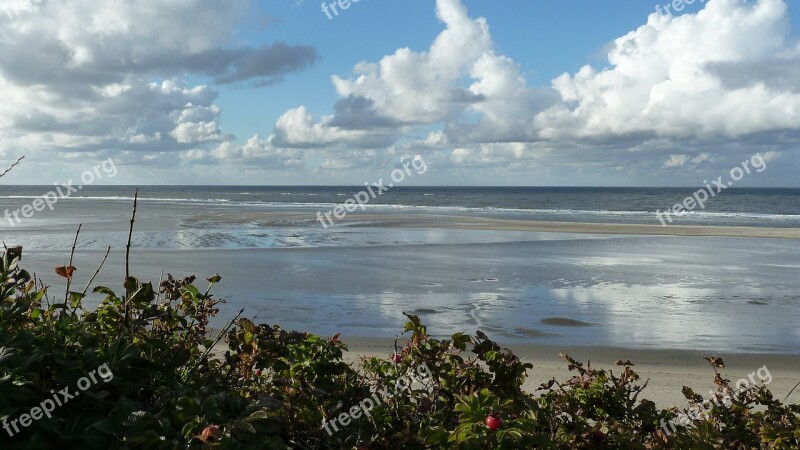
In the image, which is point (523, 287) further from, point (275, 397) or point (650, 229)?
point (650, 229)

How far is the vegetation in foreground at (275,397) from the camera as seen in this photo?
1620 mm

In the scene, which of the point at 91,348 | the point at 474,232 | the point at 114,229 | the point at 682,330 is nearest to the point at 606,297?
the point at 682,330

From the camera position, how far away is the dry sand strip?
6492 millimetres

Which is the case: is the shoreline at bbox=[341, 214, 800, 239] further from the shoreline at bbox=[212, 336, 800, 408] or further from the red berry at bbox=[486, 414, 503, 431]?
the red berry at bbox=[486, 414, 503, 431]

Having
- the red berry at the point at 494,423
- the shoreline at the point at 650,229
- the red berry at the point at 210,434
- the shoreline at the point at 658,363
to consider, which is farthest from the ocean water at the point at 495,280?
the red berry at the point at 494,423

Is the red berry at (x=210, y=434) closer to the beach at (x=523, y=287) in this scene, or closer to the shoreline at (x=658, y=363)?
the beach at (x=523, y=287)

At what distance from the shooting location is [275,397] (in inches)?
81.9

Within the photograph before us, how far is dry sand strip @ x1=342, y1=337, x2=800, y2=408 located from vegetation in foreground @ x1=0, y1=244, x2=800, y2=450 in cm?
383

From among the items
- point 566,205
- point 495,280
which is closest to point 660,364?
point 495,280

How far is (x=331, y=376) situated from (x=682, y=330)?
8302 millimetres

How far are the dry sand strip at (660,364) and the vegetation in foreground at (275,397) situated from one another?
12.6 feet

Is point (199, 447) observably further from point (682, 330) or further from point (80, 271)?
point (80, 271)

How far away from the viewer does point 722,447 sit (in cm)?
215

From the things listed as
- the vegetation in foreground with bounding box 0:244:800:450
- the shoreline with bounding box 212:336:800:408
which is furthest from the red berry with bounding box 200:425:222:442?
the shoreline with bounding box 212:336:800:408
